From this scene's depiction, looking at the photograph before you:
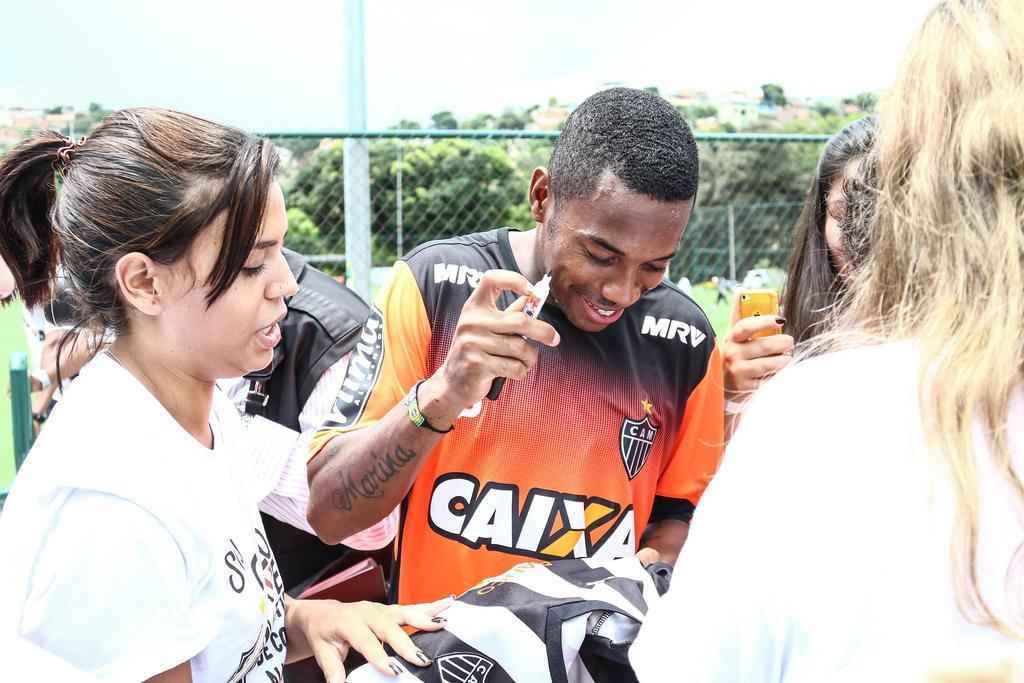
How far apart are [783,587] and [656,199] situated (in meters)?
1.08

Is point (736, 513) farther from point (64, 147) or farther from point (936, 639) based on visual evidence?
point (64, 147)

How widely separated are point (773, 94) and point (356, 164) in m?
12.7

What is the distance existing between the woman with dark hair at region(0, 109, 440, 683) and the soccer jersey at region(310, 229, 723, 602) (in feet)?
0.88

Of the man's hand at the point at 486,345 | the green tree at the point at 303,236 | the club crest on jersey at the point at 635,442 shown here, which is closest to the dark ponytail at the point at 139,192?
the man's hand at the point at 486,345

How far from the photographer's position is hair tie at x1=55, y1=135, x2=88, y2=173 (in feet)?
5.09

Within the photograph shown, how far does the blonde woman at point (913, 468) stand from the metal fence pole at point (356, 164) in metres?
4.37

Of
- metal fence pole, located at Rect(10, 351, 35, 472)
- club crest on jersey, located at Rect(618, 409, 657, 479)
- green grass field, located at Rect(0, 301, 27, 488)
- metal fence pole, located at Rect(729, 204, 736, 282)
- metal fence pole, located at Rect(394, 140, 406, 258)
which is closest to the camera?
club crest on jersey, located at Rect(618, 409, 657, 479)

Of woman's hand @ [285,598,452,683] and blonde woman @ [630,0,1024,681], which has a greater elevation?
blonde woman @ [630,0,1024,681]

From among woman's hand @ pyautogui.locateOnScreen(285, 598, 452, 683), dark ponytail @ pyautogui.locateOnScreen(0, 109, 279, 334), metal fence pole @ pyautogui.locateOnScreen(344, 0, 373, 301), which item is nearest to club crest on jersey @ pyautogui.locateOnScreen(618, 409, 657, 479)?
woman's hand @ pyautogui.locateOnScreen(285, 598, 452, 683)

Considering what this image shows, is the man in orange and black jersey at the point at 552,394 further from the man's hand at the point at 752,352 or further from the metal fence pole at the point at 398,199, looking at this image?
the metal fence pole at the point at 398,199

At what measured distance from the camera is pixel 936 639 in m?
0.81

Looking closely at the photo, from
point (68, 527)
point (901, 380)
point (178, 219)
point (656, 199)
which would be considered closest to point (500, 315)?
point (656, 199)

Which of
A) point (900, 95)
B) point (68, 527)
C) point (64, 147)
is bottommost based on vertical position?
point (68, 527)

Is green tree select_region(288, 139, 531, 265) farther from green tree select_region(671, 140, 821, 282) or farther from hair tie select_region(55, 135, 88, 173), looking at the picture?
hair tie select_region(55, 135, 88, 173)
